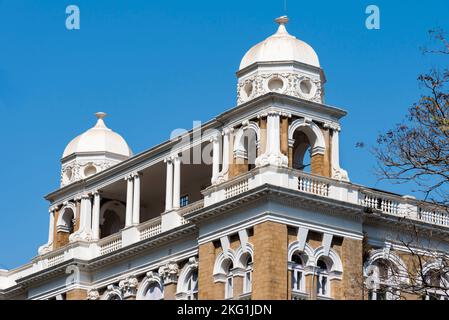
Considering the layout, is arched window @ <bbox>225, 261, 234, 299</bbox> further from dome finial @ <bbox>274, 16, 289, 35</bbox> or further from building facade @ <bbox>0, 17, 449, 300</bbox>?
dome finial @ <bbox>274, 16, 289, 35</bbox>

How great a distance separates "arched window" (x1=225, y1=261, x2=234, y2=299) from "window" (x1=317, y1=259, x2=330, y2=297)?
3.73m

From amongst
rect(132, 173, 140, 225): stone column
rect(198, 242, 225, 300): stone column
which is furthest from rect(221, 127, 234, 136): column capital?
rect(132, 173, 140, 225): stone column

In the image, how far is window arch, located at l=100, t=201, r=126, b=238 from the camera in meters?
74.3

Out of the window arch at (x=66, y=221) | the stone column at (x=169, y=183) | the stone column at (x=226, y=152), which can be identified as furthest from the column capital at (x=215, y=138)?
the window arch at (x=66, y=221)

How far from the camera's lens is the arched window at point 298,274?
5810 centimetres

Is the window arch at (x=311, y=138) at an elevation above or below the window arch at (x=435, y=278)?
above

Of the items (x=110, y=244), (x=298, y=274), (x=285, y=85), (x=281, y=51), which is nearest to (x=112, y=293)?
(x=110, y=244)

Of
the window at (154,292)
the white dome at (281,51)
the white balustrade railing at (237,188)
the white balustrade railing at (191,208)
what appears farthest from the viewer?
the window at (154,292)

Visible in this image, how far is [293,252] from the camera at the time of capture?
58250 mm

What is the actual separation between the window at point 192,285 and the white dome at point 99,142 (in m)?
12.9

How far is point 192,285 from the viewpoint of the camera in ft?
207

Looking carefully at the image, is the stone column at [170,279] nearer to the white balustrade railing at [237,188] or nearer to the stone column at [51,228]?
the white balustrade railing at [237,188]
